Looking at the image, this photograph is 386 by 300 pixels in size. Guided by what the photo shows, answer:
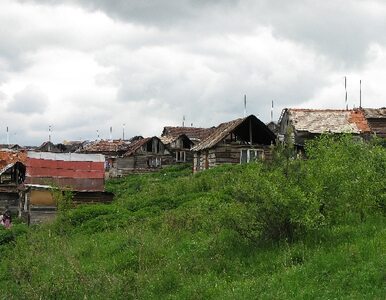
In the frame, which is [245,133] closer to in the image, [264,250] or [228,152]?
[228,152]

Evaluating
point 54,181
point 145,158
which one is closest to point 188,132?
point 145,158

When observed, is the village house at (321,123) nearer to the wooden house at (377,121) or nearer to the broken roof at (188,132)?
the wooden house at (377,121)

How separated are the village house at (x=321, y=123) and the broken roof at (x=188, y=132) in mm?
21618

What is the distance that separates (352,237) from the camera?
41.8ft

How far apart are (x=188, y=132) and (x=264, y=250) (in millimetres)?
52518

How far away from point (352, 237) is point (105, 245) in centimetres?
879

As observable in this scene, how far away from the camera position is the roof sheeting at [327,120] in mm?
39594

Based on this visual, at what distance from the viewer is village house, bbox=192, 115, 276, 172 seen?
129 ft

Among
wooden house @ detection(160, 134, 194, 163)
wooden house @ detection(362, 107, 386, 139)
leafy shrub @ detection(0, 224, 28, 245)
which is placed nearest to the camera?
leafy shrub @ detection(0, 224, 28, 245)

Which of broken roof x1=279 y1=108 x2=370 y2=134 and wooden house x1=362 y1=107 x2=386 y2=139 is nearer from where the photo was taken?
broken roof x1=279 y1=108 x2=370 y2=134

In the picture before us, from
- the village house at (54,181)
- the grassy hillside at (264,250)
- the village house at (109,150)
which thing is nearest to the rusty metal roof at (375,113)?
the village house at (54,181)

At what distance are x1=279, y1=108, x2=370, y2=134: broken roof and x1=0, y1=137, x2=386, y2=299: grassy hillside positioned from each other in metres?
23.7

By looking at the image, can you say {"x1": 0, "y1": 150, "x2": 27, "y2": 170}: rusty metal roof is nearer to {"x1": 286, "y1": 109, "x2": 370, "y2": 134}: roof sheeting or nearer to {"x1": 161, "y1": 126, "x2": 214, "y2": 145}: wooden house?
{"x1": 161, "y1": 126, "x2": 214, "y2": 145}: wooden house

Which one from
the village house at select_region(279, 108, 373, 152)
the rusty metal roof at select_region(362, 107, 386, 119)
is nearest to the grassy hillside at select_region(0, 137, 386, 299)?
the village house at select_region(279, 108, 373, 152)
